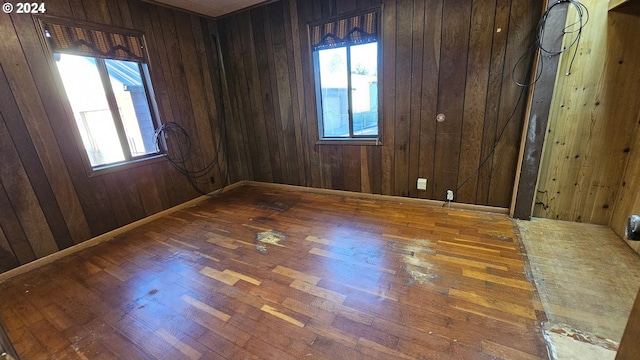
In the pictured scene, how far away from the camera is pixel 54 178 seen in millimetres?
2463

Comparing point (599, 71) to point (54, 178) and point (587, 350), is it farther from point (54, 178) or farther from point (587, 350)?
point (54, 178)

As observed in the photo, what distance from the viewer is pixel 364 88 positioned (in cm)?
324

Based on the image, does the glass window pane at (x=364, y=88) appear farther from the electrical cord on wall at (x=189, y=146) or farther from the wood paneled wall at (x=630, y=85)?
Answer: the electrical cord on wall at (x=189, y=146)

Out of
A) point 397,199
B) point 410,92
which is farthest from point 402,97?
point 397,199

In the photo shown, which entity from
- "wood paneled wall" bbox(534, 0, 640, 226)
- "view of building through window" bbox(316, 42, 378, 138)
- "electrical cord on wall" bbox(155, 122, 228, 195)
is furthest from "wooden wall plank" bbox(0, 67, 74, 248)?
"wood paneled wall" bbox(534, 0, 640, 226)

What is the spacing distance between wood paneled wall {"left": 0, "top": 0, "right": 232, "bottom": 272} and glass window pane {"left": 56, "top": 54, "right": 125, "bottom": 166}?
0.13 m

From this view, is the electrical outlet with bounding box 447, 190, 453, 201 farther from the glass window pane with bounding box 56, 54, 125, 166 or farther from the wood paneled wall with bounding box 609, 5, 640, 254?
the glass window pane with bounding box 56, 54, 125, 166

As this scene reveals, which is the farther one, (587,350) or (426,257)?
(426,257)

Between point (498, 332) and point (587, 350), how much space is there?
14.9 inches

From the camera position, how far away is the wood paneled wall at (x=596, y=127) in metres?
2.10

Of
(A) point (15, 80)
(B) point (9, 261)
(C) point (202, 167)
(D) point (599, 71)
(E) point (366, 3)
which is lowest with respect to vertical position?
(B) point (9, 261)

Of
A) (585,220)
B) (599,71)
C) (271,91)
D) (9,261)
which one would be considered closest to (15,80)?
(9,261)

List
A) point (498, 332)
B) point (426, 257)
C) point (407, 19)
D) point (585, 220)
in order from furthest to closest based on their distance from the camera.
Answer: point (407, 19), point (585, 220), point (426, 257), point (498, 332)

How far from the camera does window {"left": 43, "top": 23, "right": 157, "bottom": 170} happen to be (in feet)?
8.29
